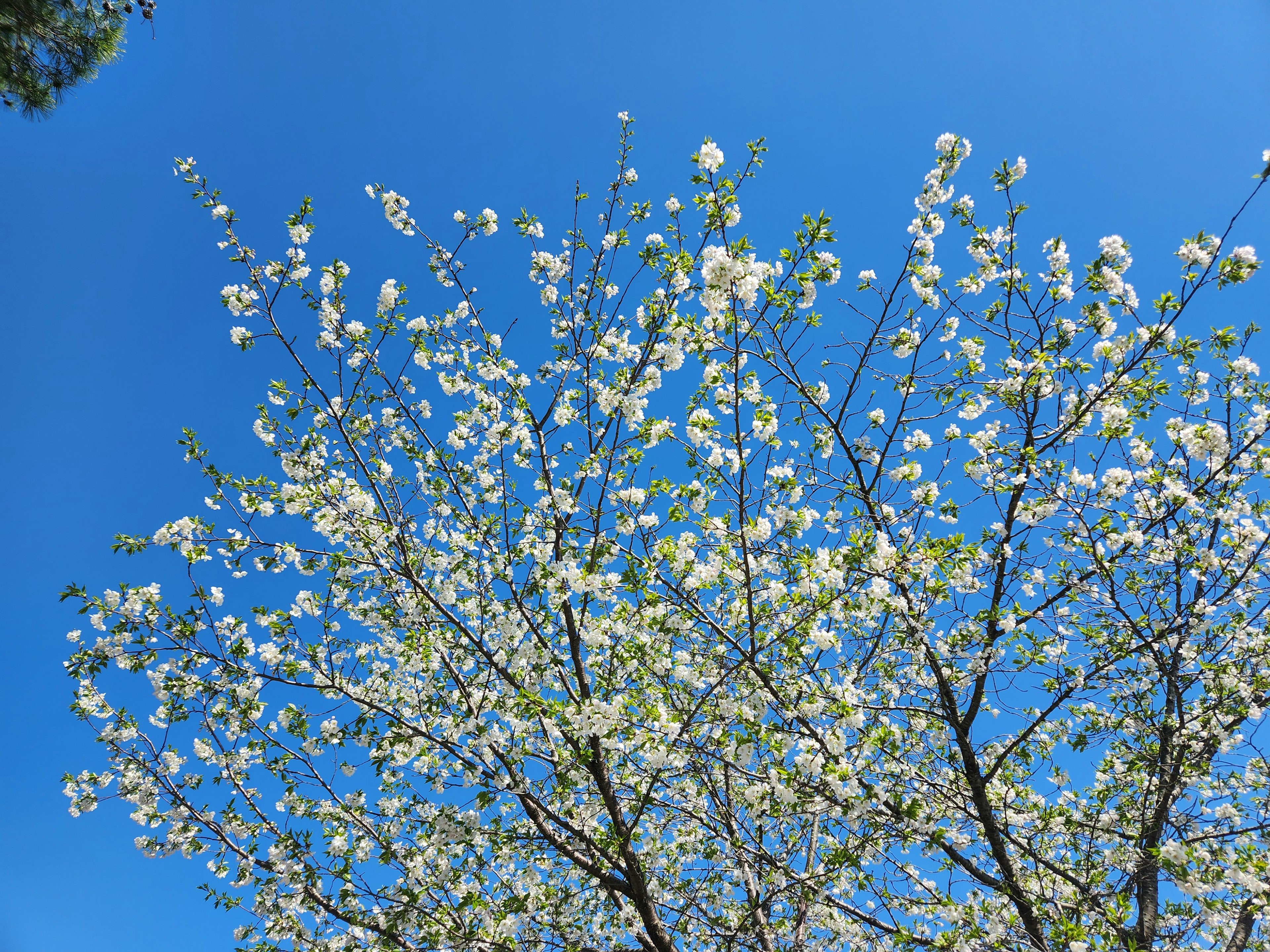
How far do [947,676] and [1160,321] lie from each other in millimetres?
3501

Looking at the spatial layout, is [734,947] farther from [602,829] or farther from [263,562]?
[263,562]

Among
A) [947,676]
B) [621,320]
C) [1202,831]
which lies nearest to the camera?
[1202,831]

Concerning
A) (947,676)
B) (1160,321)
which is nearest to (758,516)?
(947,676)

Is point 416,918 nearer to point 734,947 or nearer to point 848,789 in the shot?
point 734,947

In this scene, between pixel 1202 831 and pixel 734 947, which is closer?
pixel 1202 831

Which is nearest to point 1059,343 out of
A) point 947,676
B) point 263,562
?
point 947,676

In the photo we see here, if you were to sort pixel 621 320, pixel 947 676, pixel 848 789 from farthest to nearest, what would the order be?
pixel 621 320 < pixel 947 676 < pixel 848 789

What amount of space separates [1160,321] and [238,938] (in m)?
9.85

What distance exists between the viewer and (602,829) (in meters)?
5.78

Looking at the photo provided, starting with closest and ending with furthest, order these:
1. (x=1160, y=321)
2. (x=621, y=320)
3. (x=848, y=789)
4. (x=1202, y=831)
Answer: (x=848, y=789), (x=1160, y=321), (x=1202, y=831), (x=621, y=320)

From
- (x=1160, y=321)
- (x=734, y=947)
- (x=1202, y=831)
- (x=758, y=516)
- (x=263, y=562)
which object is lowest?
(x=734, y=947)

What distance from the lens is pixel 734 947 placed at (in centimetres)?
589

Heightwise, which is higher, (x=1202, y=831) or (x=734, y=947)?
(x=1202, y=831)

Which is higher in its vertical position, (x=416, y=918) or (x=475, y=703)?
(x=475, y=703)
